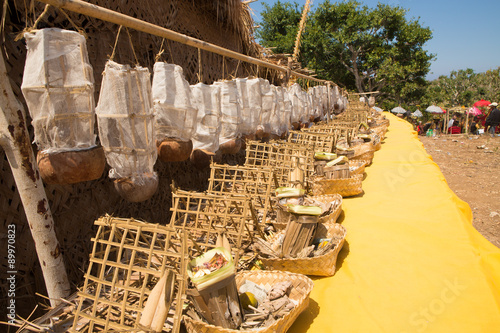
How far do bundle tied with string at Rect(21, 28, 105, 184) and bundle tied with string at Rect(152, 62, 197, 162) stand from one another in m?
0.68

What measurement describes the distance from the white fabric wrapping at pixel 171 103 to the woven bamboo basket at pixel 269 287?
48.7 inches

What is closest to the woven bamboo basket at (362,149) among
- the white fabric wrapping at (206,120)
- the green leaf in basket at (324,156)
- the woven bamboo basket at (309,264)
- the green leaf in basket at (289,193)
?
the green leaf in basket at (324,156)

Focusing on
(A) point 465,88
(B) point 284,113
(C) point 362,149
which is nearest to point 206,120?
(B) point 284,113

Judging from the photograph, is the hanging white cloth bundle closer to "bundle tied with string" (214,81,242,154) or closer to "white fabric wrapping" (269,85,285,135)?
"white fabric wrapping" (269,85,285,135)

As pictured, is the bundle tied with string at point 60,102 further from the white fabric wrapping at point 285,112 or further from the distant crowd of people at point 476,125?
the distant crowd of people at point 476,125

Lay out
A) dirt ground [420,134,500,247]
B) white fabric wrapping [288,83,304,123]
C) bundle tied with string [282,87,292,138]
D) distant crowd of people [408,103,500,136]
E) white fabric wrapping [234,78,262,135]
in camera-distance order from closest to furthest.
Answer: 1. white fabric wrapping [234,78,262,135]
2. bundle tied with string [282,87,292,138]
3. dirt ground [420,134,500,247]
4. white fabric wrapping [288,83,304,123]
5. distant crowd of people [408,103,500,136]

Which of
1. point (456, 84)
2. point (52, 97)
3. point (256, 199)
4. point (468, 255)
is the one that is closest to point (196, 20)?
point (256, 199)

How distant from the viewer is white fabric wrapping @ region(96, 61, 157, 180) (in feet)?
6.43

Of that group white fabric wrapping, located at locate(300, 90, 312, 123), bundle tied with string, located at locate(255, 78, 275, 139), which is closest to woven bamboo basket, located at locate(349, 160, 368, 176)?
bundle tied with string, located at locate(255, 78, 275, 139)

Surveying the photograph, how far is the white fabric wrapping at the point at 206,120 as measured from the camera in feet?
9.92

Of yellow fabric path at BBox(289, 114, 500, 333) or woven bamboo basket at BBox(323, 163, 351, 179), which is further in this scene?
woven bamboo basket at BBox(323, 163, 351, 179)

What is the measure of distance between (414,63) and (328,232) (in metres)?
21.1

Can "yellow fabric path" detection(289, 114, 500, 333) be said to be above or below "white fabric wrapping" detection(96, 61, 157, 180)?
below

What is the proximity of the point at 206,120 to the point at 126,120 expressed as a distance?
1.17 metres
